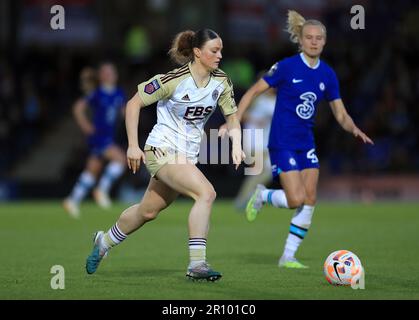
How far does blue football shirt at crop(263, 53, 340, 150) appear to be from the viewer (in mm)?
9859

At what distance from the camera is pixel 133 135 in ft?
26.8

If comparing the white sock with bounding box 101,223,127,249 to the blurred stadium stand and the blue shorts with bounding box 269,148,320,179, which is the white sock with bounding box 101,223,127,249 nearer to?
the blue shorts with bounding box 269,148,320,179

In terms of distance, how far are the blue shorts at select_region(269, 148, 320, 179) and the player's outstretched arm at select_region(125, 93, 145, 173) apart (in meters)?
1.98

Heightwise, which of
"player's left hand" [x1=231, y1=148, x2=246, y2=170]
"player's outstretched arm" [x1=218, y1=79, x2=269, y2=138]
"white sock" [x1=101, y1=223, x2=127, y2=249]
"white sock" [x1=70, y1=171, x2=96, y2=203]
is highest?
"player's outstretched arm" [x1=218, y1=79, x2=269, y2=138]

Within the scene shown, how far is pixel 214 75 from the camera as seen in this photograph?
28.1 ft

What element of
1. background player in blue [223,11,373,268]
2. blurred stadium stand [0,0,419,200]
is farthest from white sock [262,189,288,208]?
blurred stadium stand [0,0,419,200]

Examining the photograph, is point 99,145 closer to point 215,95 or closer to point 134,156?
point 215,95

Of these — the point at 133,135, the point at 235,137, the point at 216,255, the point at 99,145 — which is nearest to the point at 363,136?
the point at 235,137

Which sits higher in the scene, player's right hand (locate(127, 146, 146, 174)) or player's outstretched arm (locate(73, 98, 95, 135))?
player's right hand (locate(127, 146, 146, 174))

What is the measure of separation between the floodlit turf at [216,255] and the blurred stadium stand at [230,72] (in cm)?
352

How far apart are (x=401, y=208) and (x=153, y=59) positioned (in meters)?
9.56

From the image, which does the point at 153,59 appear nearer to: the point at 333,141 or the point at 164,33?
the point at 164,33

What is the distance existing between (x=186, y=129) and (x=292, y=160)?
65.1 inches
